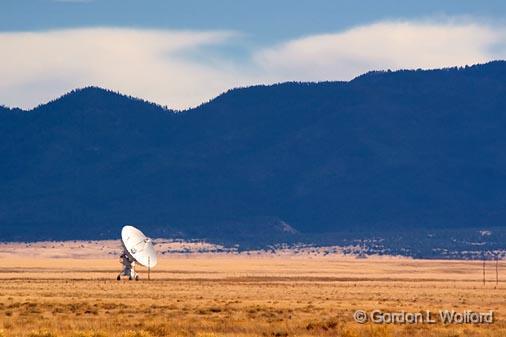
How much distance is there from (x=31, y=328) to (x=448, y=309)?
83.9 feet

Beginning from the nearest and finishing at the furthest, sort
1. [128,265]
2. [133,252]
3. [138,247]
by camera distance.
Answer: [133,252] → [138,247] → [128,265]

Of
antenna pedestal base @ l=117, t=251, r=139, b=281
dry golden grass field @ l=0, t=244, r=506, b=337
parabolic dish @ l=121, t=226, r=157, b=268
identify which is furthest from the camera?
antenna pedestal base @ l=117, t=251, r=139, b=281

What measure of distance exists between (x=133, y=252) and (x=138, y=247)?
1.50 meters

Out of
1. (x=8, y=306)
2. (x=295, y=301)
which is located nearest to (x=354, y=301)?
(x=295, y=301)

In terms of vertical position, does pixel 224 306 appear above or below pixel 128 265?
below

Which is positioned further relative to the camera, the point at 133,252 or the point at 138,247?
the point at 138,247

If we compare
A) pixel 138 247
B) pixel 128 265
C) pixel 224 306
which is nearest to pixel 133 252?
pixel 138 247

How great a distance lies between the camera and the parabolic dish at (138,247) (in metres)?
112

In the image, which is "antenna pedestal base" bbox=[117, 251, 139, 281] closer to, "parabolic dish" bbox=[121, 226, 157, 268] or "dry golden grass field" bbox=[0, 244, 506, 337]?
"parabolic dish" bbox=[121, 226, 157, 268]

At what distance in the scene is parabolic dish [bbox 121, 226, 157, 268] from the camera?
112m

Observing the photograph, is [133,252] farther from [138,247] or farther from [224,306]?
[224,306]

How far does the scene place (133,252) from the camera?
11244 centimetres
